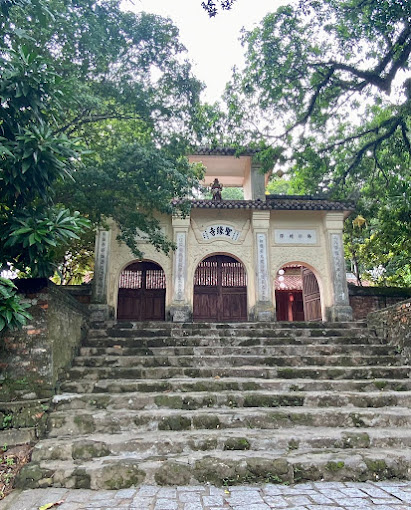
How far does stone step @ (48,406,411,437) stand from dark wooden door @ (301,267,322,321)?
6570 mm

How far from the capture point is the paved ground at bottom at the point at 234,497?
2.84 metres

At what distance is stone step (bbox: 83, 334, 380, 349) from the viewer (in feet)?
21.7

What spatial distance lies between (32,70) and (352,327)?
7178 millimetres

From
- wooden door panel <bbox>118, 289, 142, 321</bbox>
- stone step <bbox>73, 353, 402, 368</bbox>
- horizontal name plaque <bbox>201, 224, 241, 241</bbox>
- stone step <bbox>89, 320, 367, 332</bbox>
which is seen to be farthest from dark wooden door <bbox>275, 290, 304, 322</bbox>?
stone step <bbox>73, 353, 402, 368</bbox>

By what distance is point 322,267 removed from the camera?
1070cm

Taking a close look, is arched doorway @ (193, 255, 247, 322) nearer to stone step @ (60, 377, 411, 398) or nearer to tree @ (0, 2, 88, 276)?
stone step @ (60, 377, 411, 398)

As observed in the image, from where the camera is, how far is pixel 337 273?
1027cm

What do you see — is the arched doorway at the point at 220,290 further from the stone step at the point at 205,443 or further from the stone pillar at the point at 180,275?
the stone step at the point at 205,443

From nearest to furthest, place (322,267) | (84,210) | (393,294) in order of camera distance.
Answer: (84,210) → (393,294) → (322,267)

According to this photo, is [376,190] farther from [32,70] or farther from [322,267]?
[32,70]

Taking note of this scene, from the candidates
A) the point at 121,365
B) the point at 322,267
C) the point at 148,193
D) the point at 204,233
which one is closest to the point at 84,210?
the point at 148,193

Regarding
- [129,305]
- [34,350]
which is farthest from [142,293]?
[34,350]

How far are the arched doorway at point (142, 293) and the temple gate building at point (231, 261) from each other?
30 mm

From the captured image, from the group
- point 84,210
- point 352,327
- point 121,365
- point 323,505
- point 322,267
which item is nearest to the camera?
point 323,505
